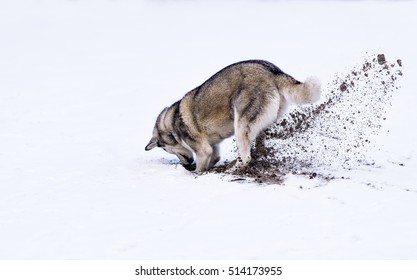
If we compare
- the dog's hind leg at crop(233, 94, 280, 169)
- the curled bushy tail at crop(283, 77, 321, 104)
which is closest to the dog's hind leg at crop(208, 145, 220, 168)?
the dog's hind leg at crop(233, 94, 280, 169)

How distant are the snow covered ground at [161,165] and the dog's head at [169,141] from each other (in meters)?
0.33

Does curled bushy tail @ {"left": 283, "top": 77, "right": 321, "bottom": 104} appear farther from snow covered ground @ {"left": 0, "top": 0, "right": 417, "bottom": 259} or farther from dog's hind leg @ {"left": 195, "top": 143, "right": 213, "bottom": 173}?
dog's hind leg @ {"left": 195, "top": 143, "right": 213, "bottom": 173}

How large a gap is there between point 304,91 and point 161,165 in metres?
2.55

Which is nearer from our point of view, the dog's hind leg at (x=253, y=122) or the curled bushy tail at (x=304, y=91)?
the curled bushy tail at (x=304, y=91)

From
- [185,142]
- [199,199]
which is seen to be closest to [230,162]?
[185,142]

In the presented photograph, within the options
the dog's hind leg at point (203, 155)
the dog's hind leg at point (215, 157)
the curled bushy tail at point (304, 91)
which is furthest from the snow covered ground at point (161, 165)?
the curled bushy tail at point (304, 91)

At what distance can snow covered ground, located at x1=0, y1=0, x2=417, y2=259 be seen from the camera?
241 inches

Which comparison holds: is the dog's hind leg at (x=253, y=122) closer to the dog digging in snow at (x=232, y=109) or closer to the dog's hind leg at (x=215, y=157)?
the dog digging in snow at (x=232, y=109)

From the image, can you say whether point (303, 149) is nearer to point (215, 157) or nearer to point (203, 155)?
point (215, 157)

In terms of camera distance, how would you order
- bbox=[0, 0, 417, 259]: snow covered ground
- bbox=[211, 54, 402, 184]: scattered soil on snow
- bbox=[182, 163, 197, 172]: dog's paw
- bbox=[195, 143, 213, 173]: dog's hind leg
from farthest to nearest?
bbox=[182, 163, 197, 172]: dog's paw, bbox=[195, 143, 213, 173]: dog's hind leg, bbox=[211, 54, 402, 184]: scattered soil on snow, bbox=[0, 0, 417, 259]: snow covered ground

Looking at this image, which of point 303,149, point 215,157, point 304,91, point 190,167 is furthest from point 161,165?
point 304,91

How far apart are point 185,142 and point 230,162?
779mm

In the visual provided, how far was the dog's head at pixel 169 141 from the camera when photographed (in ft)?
31.2

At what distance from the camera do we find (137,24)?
93.6ft
